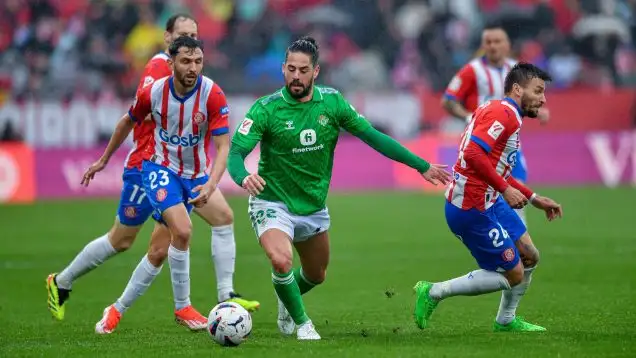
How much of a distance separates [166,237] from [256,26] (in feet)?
61.1

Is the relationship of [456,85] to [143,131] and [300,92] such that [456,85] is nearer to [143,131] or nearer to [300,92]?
[143,131]

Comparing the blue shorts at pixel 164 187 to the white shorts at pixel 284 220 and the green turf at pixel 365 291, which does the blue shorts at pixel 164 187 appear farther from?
the green turf at pixel 365 291

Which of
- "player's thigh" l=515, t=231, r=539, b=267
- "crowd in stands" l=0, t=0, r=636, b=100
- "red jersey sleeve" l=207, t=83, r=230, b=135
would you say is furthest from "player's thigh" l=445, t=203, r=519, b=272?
"crowd in stands" l=0, t=0, r=636, b=100

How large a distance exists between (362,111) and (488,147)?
17.1m

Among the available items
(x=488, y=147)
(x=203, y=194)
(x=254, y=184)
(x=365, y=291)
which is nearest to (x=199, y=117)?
(x=203, y=194)

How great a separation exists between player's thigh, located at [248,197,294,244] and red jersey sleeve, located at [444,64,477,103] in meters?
4.73

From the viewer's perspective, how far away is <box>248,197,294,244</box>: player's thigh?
29.7 feet

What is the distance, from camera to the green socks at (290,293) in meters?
8.86

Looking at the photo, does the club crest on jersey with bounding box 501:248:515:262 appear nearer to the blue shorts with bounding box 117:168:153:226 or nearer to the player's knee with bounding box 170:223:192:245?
the player's knee with bounding box 170:223:192:245

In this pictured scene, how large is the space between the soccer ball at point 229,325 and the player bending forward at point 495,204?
1.54 meters

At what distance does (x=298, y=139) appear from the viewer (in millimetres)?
9148

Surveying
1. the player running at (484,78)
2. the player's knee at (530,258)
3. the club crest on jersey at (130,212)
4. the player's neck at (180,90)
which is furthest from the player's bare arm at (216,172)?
the player running at (484,78)

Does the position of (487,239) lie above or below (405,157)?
below

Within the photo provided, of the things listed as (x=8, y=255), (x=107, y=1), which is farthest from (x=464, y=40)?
(x=8, y=255)
